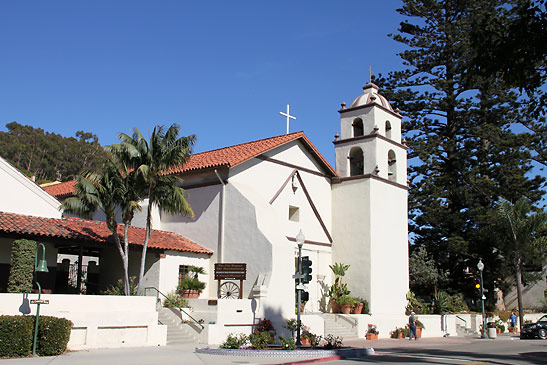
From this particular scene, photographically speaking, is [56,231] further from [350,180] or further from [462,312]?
[462,312]

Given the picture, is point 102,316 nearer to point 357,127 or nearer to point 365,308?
point 365,308

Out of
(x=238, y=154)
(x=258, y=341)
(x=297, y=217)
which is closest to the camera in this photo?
(x=258, y=341)

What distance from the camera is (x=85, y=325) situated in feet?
60.2

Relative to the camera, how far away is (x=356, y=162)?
3155 cm

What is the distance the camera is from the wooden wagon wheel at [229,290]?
77.4 feet

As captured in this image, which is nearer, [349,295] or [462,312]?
[349,295]

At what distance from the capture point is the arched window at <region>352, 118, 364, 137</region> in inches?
1234

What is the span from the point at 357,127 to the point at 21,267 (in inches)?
785

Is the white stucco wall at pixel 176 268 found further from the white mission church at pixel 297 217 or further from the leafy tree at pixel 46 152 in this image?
the leafy tree at pixel 46 152

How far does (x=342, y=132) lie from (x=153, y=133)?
43.4 feet

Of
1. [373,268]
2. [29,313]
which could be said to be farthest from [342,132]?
[29,313]

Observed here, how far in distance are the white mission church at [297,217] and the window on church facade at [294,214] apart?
54mm

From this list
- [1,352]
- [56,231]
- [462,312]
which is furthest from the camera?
[462,312]

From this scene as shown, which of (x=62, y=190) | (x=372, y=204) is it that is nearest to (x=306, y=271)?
(x=372, y=204)
